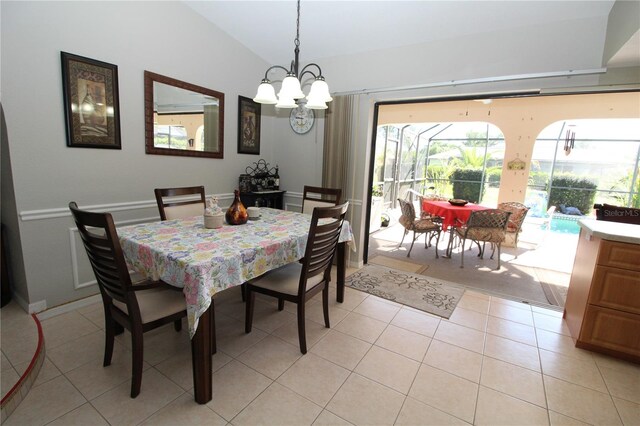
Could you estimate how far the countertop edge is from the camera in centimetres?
199

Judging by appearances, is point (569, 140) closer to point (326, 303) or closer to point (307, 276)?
point (326, 303)

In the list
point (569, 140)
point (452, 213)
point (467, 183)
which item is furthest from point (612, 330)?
point (569, 140)

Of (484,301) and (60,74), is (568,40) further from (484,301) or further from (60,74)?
(60,74)

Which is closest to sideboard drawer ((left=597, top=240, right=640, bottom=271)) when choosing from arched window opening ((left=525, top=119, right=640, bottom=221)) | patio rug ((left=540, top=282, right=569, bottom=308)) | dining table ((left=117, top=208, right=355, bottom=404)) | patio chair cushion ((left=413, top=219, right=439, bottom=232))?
patio rug ((left=540, top=282, right=569, bottom=308))

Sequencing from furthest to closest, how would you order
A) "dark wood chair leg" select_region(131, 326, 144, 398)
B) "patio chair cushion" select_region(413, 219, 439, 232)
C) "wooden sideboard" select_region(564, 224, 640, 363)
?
"patio chair cushion" select_region(413, 219, 439, 232) < "wooden sideboard" select_region(564, 224, 640, 363) < "dark wood chair leg" select_region(131, 326, 144, 398)

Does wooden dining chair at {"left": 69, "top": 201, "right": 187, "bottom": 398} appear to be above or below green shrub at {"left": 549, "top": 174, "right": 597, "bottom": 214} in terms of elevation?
below

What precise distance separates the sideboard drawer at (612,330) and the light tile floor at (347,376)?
10 centimetres

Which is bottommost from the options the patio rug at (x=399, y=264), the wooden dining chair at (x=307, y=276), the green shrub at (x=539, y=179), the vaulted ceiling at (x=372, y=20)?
the patio rug at (x=399, y=264)

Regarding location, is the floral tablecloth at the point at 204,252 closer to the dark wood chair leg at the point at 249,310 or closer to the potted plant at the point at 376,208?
the dark wood chair leg at the point at 249,310

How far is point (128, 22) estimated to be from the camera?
8.67ft

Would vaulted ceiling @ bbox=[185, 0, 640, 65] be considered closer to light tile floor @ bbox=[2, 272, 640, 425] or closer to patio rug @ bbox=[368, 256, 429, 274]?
light tile floor @ bbox=[2, 272, 640, 425]

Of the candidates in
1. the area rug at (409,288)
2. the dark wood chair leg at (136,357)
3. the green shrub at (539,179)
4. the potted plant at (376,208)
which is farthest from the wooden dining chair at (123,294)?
the green shrub at (539,179)

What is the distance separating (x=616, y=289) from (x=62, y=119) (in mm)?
4271

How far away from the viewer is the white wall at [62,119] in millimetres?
2170
